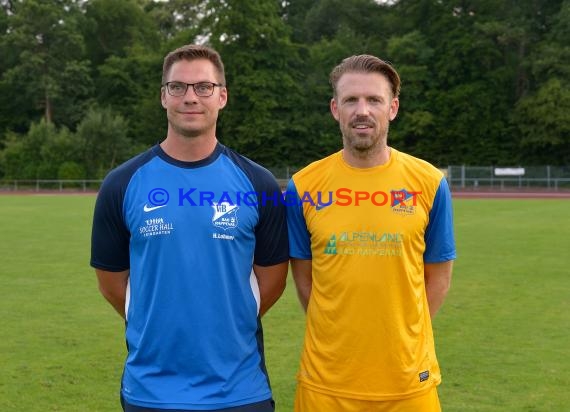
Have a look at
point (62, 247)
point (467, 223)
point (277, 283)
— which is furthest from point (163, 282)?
point (467, 223)

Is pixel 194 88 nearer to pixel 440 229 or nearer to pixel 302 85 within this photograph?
pixel 440 229

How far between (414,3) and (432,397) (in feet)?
188

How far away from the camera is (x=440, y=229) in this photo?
3.53 meters

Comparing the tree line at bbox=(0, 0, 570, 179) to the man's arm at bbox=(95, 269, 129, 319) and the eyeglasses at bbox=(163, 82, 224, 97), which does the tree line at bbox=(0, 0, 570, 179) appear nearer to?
the man's arm at bbox=(95, 269, 129, 319)

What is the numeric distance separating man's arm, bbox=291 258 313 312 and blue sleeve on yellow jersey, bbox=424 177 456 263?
0.59 m

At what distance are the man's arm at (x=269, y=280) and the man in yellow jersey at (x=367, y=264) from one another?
0.55ft

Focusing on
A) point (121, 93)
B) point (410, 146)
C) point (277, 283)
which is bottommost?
point (277, 283)

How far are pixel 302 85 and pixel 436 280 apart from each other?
173 feet

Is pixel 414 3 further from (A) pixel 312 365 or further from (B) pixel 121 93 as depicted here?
(A) pixel 312 365

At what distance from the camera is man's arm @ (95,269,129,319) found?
11.2 feet

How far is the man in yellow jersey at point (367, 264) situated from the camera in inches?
131

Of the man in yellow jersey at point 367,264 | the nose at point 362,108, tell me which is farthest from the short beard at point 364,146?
the nose at point 362,108

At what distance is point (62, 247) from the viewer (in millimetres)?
15094

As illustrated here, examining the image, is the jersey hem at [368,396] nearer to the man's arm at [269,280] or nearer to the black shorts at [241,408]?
the black shorts at [241,408]
